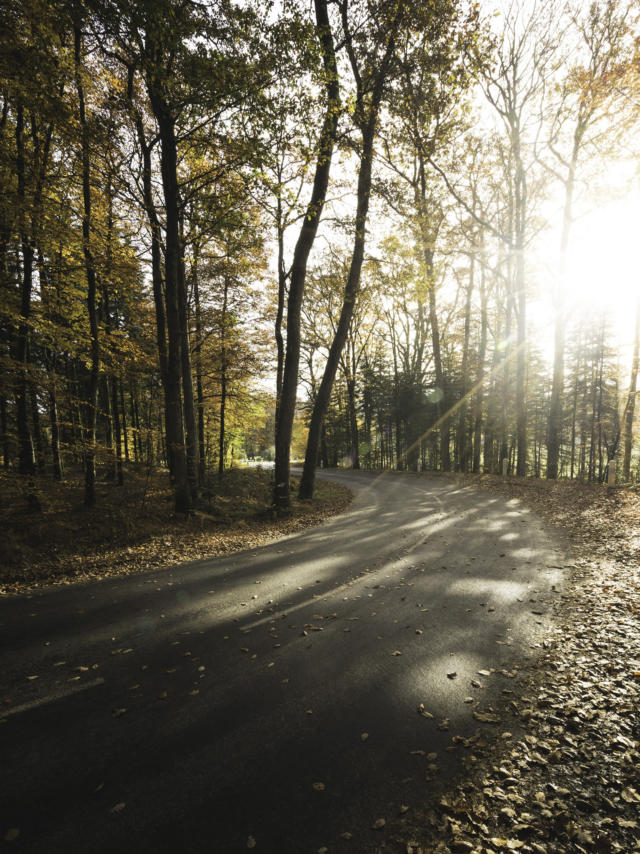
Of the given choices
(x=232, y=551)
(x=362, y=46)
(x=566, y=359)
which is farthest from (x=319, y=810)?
(x=566, y=359)

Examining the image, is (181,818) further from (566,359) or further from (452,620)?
(566,359)

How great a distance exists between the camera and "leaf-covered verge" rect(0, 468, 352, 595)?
7402 millimetres

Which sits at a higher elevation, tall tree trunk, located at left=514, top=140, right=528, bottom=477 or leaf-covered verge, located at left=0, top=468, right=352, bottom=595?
tall tree trunk, located at left=514, top=140, right=528, bottom=477

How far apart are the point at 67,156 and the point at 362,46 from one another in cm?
984

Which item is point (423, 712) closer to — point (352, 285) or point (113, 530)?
point (113, 530)

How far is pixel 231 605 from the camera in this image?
5.47 meters

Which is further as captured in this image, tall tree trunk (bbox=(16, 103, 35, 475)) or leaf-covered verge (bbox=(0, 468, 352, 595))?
tall tree trunk (bbox=(16, 103, 35, 475))

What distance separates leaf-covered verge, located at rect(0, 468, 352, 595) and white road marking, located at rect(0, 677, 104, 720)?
372 cm

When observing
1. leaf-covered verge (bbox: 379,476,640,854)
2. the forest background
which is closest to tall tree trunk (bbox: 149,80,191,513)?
the forest background

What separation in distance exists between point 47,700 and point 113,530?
6443mm

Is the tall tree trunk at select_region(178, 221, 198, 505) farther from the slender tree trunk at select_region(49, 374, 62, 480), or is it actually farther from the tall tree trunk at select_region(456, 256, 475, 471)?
the tall tree trunk at select_region(456, 256, 475, 471)

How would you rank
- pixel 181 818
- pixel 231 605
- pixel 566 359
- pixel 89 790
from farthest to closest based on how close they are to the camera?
pixel 566 359, pixel 231 605, pixel 89 790, pixel 181 818

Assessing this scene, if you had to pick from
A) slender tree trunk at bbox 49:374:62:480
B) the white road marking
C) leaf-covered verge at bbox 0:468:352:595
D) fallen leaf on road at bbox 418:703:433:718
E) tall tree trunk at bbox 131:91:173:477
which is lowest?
leaf-covered verge at bbox 0:468:352:595

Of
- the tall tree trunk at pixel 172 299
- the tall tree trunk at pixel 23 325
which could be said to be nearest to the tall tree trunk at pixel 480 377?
the tall tree trunk at pixel 172 299
